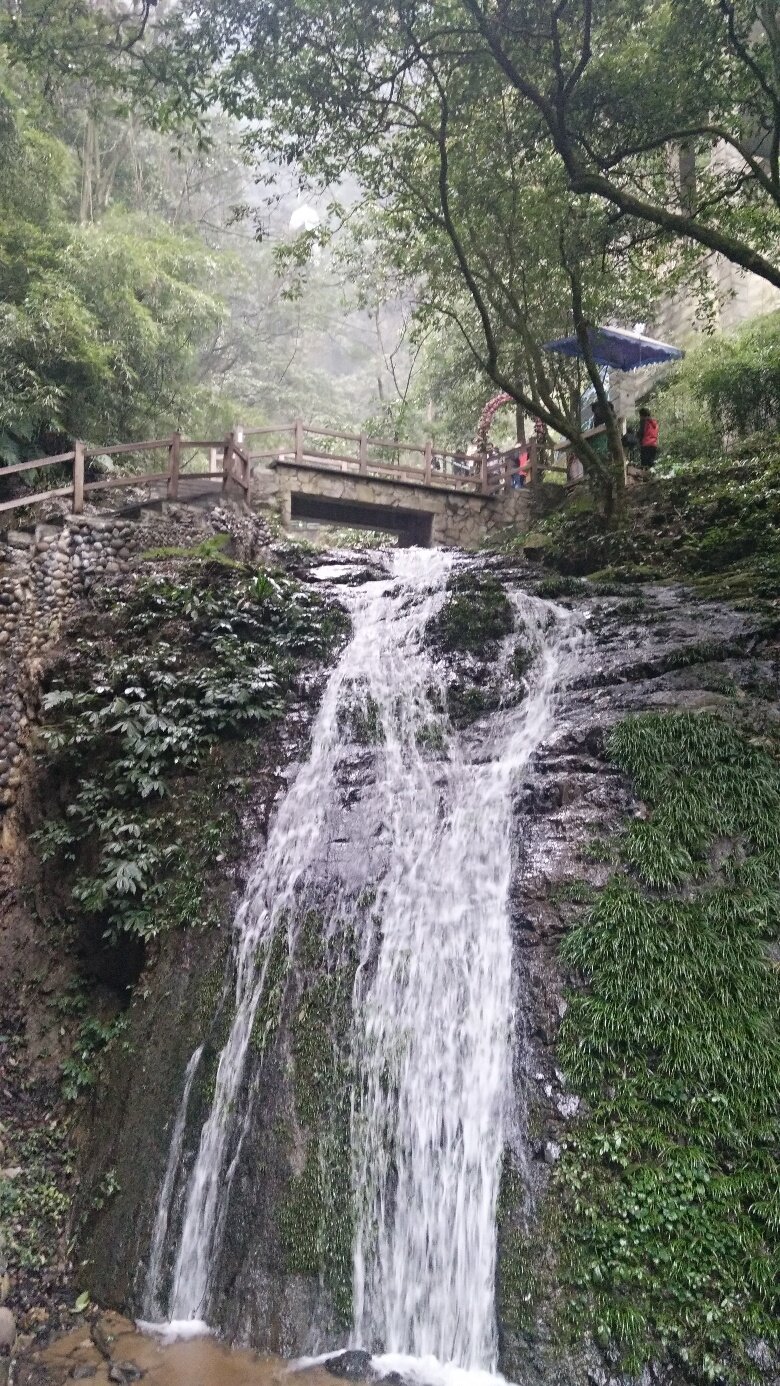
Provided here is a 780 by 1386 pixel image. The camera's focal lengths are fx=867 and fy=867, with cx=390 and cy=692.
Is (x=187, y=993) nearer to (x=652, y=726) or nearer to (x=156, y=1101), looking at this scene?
(x=156, y=1101)

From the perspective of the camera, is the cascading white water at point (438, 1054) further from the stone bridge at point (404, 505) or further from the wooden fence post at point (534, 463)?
the wooden fence post at point (534, 463)

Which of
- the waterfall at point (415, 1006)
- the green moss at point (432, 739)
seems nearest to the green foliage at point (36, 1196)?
the waterfall at point (415, 1006)

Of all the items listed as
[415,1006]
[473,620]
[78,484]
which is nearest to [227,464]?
[78,484]

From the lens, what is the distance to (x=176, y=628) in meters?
10.2

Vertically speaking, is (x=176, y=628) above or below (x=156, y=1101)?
above

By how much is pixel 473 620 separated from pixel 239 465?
20.9 feet

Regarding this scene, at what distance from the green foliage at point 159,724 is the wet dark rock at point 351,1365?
134 inches

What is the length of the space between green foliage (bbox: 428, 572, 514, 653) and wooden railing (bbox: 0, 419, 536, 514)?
16.5 feet

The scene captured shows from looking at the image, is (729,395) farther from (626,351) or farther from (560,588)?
(560,588)

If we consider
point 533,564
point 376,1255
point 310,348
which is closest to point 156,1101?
point 376,1255

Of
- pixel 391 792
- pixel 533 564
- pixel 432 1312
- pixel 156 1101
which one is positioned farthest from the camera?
pixel 533 564

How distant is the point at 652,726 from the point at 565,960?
7.00 ft

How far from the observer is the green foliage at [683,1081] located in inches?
172

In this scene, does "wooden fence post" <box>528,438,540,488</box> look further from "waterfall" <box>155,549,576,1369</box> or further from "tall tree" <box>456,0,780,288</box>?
"waterfall" <box>155,549,576,1369</box>
